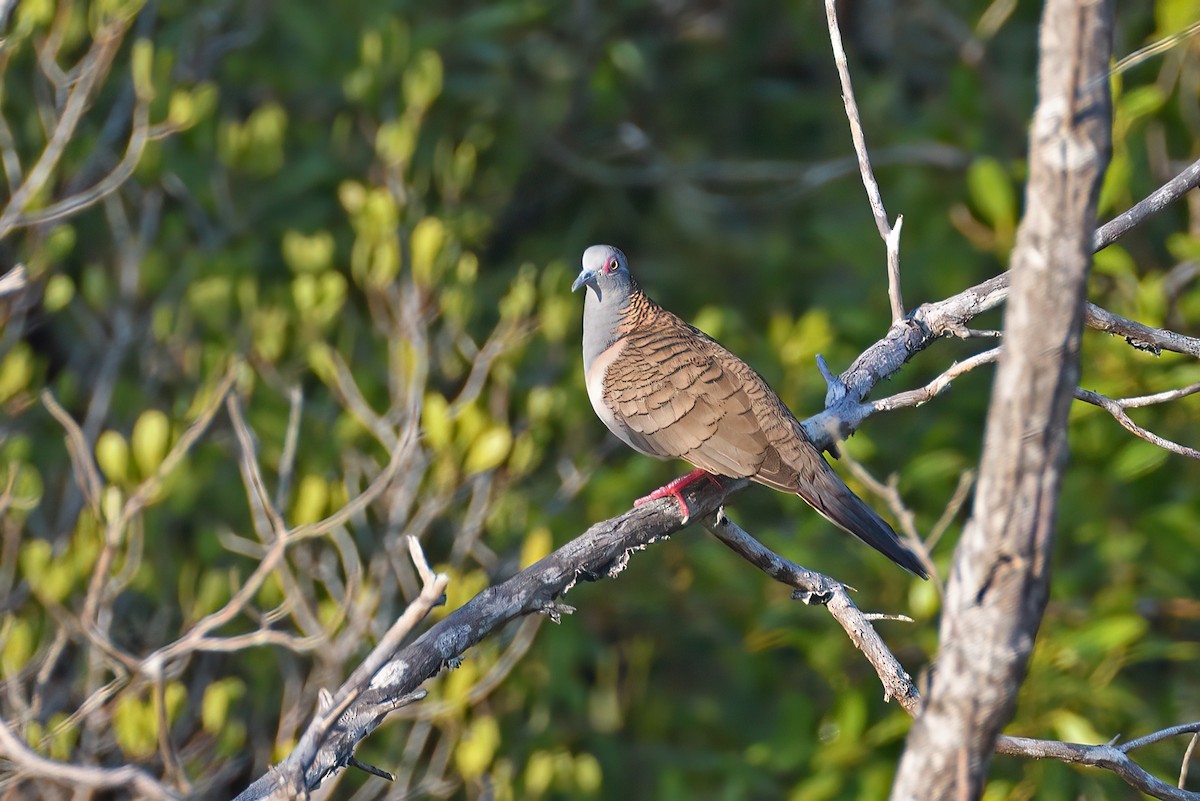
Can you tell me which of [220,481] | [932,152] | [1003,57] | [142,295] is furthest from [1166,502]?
[142,295]

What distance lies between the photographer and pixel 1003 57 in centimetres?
671

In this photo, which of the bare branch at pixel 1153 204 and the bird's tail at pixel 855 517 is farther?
the bird's tail at pixel 855 517

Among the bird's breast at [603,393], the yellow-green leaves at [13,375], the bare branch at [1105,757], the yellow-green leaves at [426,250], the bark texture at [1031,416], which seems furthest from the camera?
the yellow-green leaves at [426,250]

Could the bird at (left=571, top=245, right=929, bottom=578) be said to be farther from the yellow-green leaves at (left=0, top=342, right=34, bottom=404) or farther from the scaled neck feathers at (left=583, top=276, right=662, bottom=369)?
the yellow-green leaves at (left=0, top=342, right=34, bottom=404)

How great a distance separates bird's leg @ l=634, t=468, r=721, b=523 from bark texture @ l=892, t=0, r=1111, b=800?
1428 millimetres

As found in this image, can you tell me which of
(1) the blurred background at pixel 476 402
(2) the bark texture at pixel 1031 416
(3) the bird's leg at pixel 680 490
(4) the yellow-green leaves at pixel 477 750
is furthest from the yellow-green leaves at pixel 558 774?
(2) the bark texture at pixel 1031 416

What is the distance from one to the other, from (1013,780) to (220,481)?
11.3 ft

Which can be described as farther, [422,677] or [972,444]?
[972,444]

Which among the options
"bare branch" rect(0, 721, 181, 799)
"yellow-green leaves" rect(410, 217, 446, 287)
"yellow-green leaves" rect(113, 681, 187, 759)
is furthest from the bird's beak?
"bare branch" rect(0, 721, 181, 799)

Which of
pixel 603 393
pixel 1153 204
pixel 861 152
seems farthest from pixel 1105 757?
pixel 603 393

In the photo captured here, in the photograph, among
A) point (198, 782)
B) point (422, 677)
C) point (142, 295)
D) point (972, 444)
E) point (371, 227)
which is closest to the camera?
point (422, 677)

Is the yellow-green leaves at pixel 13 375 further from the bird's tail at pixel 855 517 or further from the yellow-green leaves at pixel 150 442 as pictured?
the bird's tail at pixel 855 517

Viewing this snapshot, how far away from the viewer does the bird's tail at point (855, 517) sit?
316cm

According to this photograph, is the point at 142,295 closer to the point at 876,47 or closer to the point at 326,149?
the point at 326,149
